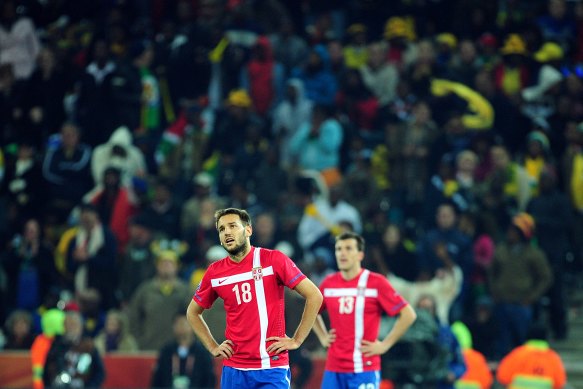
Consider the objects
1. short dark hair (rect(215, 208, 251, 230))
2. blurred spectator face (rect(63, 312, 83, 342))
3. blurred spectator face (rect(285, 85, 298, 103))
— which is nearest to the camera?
short dark hair (rect(215, 208, 251, 230))

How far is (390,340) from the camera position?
11148 mm

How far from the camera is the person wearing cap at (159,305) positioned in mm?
16141

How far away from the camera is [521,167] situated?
17656mm

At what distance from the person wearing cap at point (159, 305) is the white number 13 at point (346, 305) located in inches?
206

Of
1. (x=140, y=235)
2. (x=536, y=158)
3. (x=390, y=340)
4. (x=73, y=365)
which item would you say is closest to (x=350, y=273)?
(x=390, y=340)

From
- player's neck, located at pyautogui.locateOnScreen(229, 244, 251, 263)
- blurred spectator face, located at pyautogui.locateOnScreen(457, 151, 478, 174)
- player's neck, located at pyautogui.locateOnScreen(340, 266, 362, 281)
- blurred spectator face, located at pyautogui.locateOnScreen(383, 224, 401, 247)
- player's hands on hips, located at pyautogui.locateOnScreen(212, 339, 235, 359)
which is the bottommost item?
player's hands on hips, located at pyautogui.locateOnScreen(212, 339, 235, 359)

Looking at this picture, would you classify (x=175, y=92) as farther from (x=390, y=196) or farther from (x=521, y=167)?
(x=521, y=167)

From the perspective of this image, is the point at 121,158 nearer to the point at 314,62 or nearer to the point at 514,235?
the point at 314,62

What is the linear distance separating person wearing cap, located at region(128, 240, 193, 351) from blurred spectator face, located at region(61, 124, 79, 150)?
308cm

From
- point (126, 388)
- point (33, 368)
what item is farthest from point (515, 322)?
point (33, 368)

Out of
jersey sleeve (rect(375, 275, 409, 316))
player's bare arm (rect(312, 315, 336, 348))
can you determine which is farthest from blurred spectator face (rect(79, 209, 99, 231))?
jersey sleeve (rect(375, 275, 409, 316))

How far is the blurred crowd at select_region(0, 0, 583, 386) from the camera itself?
16641 mm

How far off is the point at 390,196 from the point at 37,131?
5733mm

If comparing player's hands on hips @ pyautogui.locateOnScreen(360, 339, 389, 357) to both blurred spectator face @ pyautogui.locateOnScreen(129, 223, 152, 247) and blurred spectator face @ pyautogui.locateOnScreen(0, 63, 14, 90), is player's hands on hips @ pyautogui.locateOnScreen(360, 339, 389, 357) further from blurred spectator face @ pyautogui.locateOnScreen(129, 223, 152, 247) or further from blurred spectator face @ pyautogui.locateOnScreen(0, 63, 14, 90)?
blurred spectator face @ pyautogui.locateOnScreen(0, 63, 14, 90)
